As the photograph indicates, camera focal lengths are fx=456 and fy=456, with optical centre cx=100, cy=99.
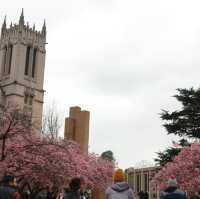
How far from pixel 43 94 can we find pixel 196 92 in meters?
51.7

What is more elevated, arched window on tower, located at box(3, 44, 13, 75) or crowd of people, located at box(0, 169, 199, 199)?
arched window on tower, located at box(3, 44, 13, 75)

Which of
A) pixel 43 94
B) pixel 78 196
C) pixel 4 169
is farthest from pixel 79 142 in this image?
pixel 43 94

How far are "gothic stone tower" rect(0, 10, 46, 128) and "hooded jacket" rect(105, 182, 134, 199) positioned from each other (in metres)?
72.0

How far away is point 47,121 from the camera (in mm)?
43469

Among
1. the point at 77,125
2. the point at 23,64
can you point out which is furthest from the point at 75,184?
the point at 23,64

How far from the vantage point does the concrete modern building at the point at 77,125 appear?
31.7 meters

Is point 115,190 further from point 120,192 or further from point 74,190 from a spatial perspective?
point 74,190

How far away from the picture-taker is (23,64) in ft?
272

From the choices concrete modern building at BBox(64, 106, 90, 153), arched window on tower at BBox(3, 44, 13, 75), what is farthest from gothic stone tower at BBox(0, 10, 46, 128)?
concrete modern building at BBox(64, 106, 90, 153)

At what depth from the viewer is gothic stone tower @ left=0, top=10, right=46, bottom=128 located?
263ft

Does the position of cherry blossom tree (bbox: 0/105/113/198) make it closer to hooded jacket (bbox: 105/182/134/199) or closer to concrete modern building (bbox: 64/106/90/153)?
concrete modern building (bbox: 64/106/90/153)

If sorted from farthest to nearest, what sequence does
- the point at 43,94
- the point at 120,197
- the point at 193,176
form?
the point at 43,94 → the point at 193,176 → the point at 120,197

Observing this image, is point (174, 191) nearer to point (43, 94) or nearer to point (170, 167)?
point (170, 167)

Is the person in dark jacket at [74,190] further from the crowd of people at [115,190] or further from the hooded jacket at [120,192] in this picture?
the hooded jacket at [120,192]
